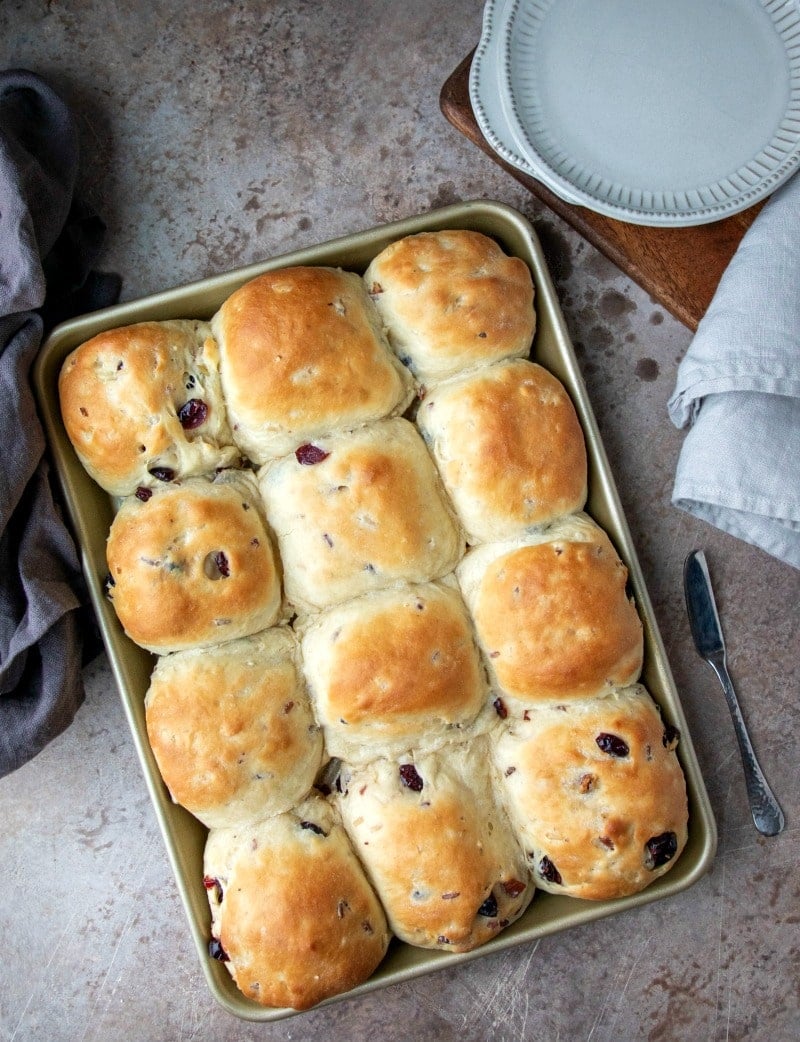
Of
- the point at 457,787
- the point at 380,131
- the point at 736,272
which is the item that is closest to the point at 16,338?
the point at 380,131

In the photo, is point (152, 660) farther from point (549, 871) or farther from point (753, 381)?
point (753, 381)

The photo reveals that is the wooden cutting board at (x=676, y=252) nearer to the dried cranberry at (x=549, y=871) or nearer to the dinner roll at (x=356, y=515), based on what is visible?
the dinner roll at (x=356, y=515)

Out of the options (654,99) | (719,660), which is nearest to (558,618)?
(719,660)

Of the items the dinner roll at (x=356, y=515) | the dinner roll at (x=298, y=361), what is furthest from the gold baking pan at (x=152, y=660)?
the dinner roll at (x=356, y=515)

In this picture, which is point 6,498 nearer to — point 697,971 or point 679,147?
point 679,147

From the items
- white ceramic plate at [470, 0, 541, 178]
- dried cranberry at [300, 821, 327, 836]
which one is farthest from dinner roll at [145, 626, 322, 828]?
white ceramic plate at [470, 0, 541, 178]

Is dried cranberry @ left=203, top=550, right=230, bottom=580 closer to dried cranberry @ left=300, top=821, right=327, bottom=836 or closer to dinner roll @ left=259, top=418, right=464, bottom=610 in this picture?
dinner roll @ left=259, top=418, right=464, bottom=610
